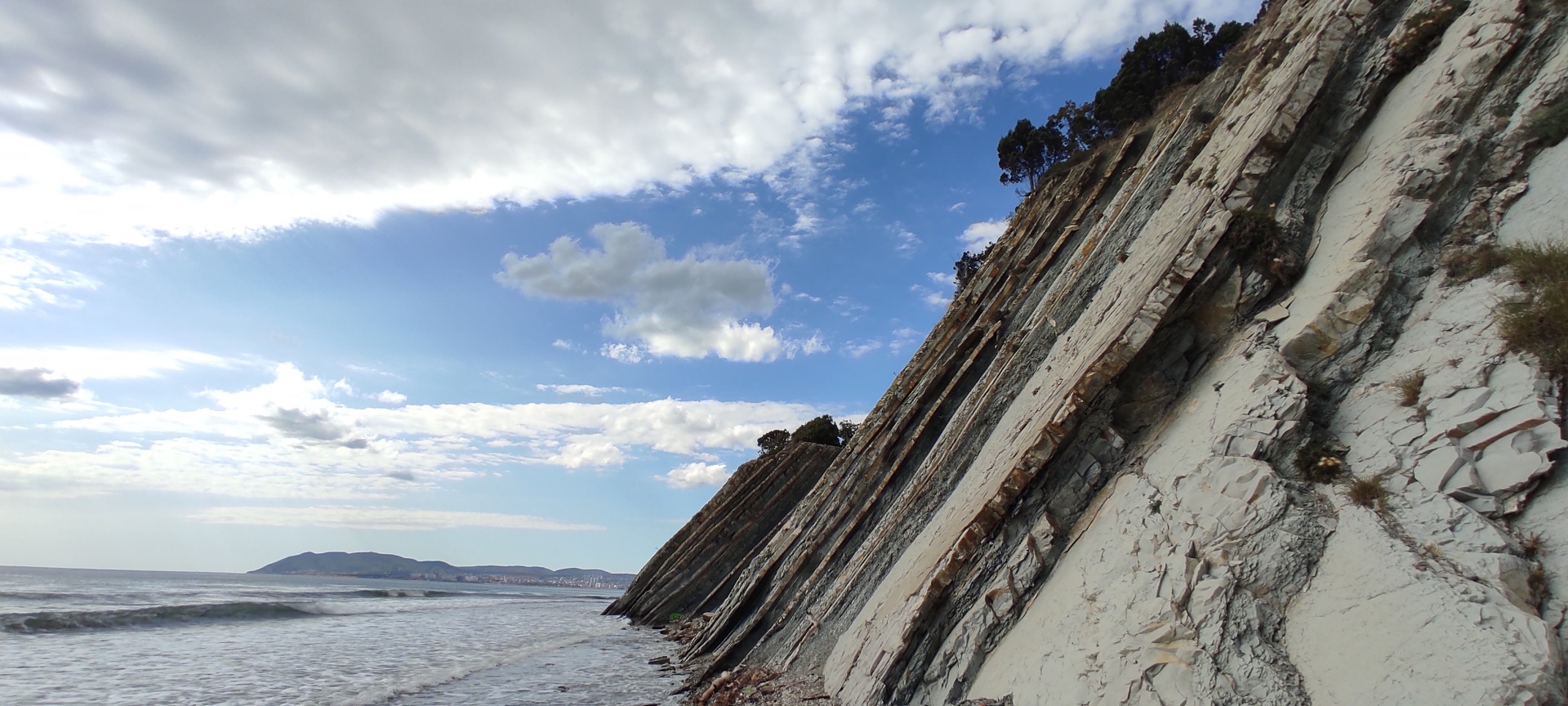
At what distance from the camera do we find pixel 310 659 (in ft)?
75.1

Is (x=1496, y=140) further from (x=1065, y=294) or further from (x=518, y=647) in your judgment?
(x=518, y=647)

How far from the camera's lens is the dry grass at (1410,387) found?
7.38 metres

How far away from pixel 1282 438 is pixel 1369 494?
3.70ft

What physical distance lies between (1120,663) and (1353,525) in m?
2.47

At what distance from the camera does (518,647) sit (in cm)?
2689

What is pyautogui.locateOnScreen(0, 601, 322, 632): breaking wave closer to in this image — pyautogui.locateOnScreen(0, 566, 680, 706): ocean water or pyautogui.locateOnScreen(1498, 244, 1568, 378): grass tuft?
pyautogui.locateOnScreen(0, 566, 680, 706): ocean water

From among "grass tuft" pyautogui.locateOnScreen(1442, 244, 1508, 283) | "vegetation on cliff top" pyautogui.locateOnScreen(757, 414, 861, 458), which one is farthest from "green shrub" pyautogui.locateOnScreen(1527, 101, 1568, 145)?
"vegetation on cliff top" pyautogui.locateOnScreen(757, 414, 861, 458)

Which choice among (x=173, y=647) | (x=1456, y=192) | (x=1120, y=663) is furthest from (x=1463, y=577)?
(x=173, y=647)

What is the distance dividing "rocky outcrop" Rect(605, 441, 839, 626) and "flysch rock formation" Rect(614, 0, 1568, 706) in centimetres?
2060

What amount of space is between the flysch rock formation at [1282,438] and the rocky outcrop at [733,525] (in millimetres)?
20602

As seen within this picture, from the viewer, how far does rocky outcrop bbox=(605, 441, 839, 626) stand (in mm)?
35969

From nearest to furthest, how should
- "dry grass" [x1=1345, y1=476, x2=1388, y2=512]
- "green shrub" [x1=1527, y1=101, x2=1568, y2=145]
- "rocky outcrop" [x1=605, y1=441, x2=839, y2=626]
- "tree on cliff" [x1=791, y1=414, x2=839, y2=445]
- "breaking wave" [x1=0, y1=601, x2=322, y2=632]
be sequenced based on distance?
"dry grass" [x1=1345, y1=476, x2=1388, y2=512], "green shrub" [x1=1527, y1=101, x2=1568, y2=145], "breaking wave" [x1=0, y1=601, x2=322, y2=632], "rocky outcrop" [x1=605, y1=441, x2=839, y2=626], "tree on cliff" [x1=791, y1=414, x2=839, y2=445]

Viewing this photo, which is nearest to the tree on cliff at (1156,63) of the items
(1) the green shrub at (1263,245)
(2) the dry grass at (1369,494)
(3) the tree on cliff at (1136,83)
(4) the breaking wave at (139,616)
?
(3) the tree on cliff at (1136,83)

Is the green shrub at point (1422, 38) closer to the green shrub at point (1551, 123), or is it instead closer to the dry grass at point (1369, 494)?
the green shrub at point (1551, 123)
